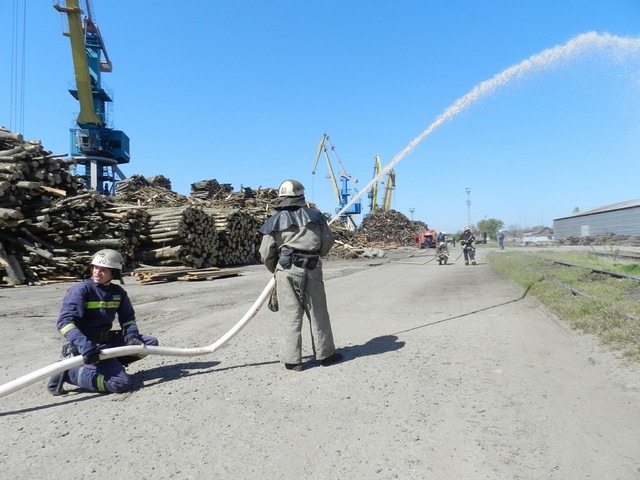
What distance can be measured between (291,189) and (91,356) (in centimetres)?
260

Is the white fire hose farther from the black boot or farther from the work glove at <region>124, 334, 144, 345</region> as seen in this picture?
the black boot

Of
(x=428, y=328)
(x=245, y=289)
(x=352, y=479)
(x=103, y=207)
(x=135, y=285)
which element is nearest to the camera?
(x=352, y=479)

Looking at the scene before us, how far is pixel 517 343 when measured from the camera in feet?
18.6

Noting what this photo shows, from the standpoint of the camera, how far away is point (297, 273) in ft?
15.7

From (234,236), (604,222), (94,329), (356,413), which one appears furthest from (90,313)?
(604,222)

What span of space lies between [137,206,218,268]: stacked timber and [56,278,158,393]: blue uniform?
12898 millimetres

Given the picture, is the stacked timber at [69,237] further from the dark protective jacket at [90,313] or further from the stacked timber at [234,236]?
the dark protective jacket at [90,313]

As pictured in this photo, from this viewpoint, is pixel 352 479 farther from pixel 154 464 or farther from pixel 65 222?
pixel 65 222

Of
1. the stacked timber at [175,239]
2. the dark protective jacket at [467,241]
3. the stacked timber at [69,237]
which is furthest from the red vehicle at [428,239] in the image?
the stacked timber at [69,237]

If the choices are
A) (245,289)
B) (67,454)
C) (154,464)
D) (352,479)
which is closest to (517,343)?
(352,479)

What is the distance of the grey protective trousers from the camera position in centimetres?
473

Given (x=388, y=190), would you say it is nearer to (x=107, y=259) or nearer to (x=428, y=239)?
(x=428, y=239)

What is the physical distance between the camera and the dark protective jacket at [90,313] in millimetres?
3973

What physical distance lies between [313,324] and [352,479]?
2.32 m
